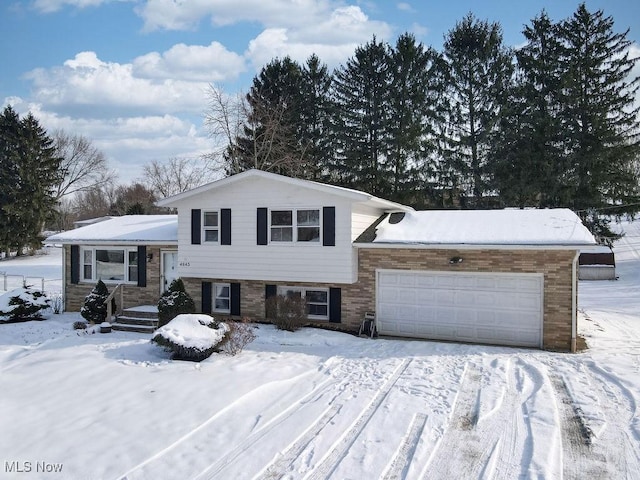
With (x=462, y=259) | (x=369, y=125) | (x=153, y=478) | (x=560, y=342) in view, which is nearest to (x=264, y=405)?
(x=153, y=478)

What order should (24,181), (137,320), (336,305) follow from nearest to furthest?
1. (336,305)
2. (137,320)
3. (24,181)

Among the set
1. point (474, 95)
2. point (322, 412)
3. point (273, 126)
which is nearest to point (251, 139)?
point (273, 126)

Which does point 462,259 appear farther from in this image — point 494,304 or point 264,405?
point 264,405

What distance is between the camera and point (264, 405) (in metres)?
8.49

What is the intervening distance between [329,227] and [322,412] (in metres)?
7.39

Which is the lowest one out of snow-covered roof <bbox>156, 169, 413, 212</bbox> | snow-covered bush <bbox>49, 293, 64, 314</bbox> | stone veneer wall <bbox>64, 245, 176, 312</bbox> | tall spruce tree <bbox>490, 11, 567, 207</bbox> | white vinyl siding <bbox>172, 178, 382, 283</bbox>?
snow-covered bush <bbox>49, 293, 64, 314</bbox>

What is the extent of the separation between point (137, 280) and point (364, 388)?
38.1 feet

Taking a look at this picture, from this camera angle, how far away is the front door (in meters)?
17.7

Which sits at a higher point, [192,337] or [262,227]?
[262,227]

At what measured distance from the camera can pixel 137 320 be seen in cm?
1595

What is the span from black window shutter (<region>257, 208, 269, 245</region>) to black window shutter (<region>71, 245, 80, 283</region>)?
26.7ft

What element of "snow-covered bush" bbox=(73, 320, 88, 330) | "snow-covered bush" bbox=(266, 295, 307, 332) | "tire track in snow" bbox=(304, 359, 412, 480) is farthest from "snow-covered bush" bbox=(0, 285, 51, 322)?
"tire track in snow" bbox=(304, 359, 412, 480)

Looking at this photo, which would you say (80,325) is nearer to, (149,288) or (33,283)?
(149,288)

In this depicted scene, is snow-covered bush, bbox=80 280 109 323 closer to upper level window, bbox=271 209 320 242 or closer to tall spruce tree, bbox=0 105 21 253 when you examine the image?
upper level window, bbox=271 209 320 242
